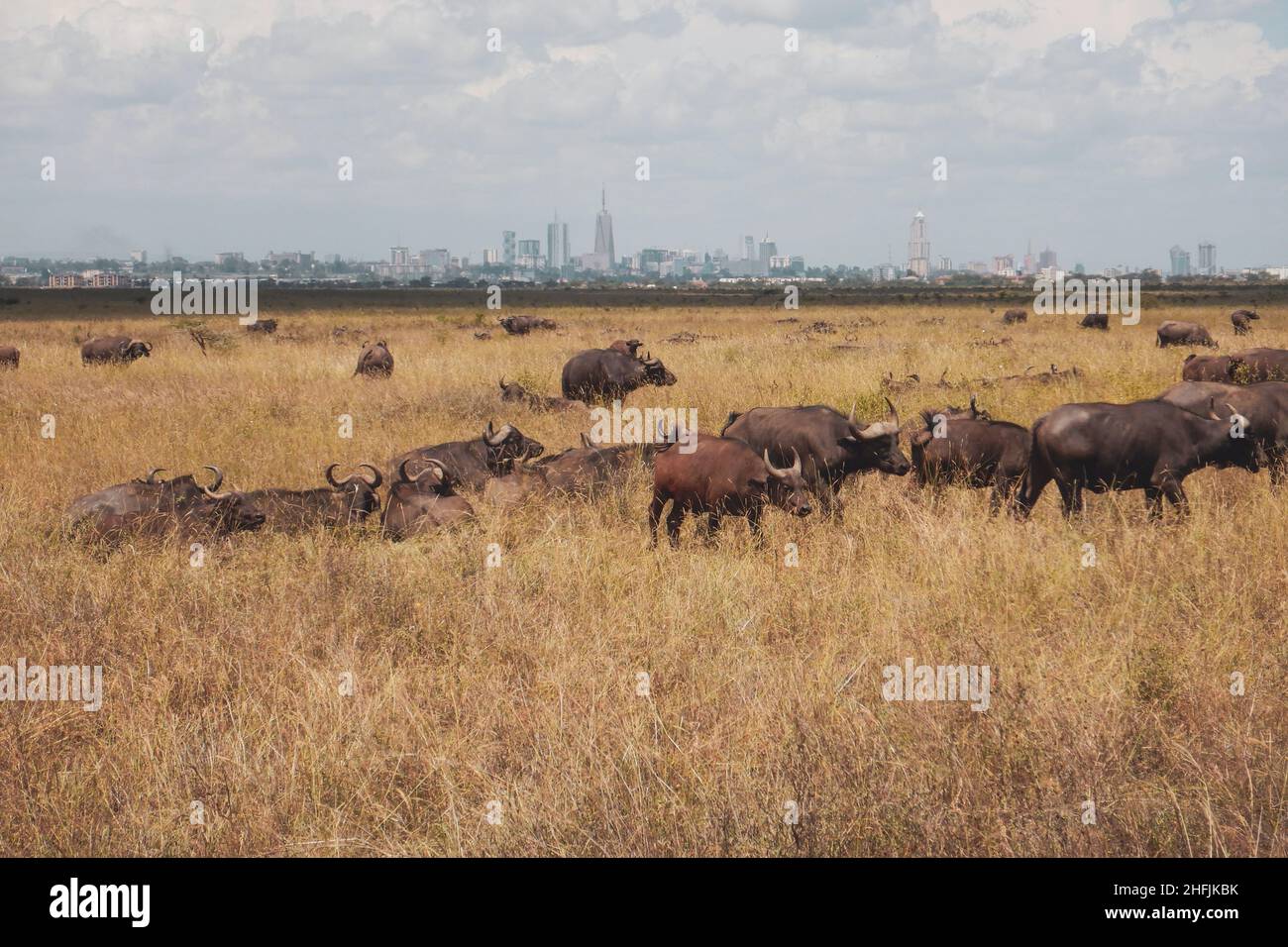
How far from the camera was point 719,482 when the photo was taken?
9.36 metres

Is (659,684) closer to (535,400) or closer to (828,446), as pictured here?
(828,446)

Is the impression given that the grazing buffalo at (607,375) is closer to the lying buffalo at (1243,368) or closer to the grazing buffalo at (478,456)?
the grazing buffalo at (478,456)

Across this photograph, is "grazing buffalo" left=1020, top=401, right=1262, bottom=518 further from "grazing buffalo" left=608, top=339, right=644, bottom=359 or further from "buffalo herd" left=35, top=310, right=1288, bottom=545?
"grazing buffalo" left=608, top=339, right=644, bottom=359

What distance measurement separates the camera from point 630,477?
1096 cm

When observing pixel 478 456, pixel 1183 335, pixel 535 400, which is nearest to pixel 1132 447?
pixel 478 456

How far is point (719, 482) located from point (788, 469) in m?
0.59

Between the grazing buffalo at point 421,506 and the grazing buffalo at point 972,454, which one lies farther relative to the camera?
the grazing buffalo at point 972,454

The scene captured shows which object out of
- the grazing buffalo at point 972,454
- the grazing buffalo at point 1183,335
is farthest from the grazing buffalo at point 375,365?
the grazing buffalo at point 1183,335

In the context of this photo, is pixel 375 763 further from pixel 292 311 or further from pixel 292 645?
pixel 292 311

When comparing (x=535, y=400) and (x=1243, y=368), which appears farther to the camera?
(x=535, y=400)

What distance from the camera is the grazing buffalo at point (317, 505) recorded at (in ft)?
31.7

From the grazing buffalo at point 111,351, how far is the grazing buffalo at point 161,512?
16.8 m
